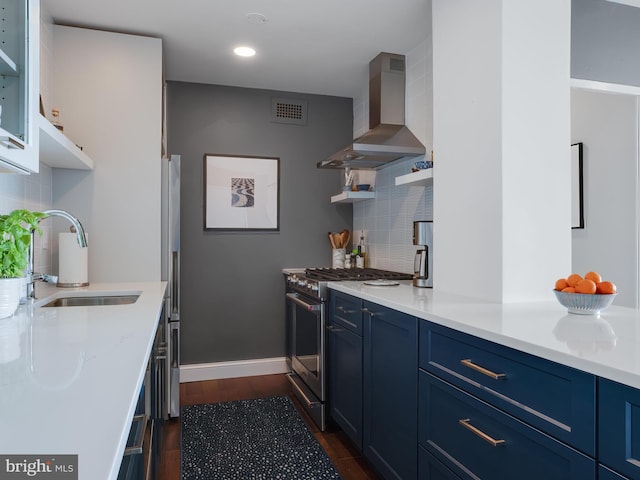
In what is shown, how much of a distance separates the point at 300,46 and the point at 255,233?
1.61 m

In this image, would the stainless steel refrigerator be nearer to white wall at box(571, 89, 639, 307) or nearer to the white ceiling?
the white ceiling

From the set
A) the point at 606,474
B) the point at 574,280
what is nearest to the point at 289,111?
the point at 574,280

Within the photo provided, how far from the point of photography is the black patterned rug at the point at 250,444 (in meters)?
2.27

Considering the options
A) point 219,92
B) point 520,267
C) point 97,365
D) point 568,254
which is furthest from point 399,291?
point 219,92

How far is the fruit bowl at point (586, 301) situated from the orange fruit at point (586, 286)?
0.05ft

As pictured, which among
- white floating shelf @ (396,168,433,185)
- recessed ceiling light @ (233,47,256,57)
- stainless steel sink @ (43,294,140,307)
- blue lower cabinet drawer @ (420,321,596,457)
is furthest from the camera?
recessed ceiling light @ (233,47,256,57)

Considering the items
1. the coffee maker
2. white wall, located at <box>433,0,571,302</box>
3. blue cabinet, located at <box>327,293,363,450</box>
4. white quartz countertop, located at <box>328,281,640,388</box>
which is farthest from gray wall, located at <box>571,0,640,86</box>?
blue cabinet, located at <box>327,293,363,450</box>

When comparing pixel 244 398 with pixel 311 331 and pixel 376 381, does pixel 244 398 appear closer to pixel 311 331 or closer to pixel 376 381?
pixel 311 331

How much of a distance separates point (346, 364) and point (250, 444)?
737 millimetres

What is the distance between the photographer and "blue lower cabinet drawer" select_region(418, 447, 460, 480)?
159cm

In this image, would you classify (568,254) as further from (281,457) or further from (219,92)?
(219,92)

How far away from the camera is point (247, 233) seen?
389 cm

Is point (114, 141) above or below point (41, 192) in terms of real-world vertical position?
above

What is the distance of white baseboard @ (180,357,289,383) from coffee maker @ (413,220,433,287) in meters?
1.83
